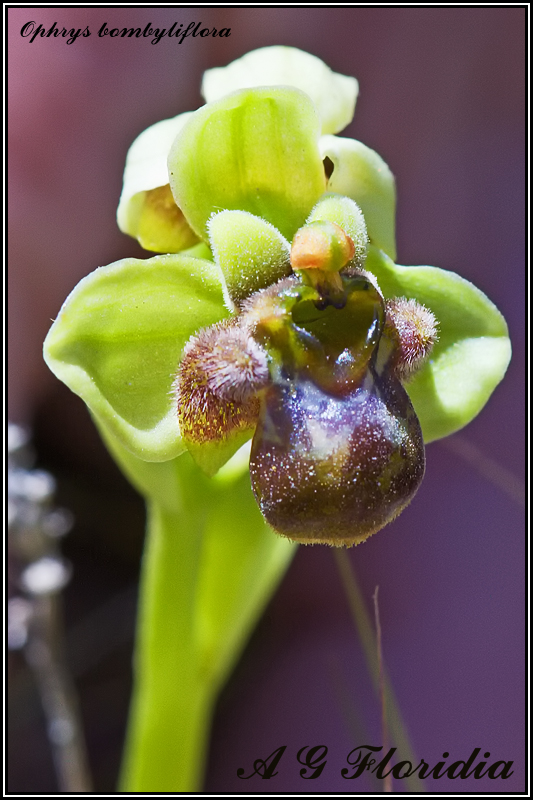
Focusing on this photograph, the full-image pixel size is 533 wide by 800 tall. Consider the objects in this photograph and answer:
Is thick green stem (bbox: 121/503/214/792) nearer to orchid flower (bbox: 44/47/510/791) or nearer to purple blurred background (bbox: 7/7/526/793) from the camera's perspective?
orchid flower (bbox: 44/47/510/791)

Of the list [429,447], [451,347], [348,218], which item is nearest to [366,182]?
[348,218]

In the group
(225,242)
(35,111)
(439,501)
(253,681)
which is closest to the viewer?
(225,242)

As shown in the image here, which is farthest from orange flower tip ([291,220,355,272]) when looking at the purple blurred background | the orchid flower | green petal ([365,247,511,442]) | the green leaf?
the purple blurred background

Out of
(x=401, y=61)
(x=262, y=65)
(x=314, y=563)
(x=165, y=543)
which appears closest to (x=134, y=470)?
(x=165, y=543)

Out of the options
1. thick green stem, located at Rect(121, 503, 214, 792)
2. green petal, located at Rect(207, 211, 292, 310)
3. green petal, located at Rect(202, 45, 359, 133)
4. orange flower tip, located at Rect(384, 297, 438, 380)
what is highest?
green petal, located at Rect(202, 45, 359, 133)

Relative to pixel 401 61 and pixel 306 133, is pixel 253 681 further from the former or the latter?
pixel 401 61

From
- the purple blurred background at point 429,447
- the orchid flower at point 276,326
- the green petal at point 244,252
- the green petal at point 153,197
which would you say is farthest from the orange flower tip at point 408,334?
the purple blurred background at point 429,447
